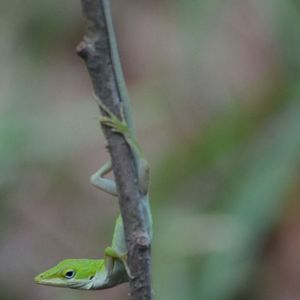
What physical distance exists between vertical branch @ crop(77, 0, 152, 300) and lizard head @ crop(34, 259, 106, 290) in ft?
0.57

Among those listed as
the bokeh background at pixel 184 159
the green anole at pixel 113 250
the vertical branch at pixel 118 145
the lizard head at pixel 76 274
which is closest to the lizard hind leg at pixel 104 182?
the green anole at pixel 113 250

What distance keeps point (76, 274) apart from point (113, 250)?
4.8 inches

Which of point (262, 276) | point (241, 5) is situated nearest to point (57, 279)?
point (262, 276)

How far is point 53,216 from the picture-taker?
12.4 feet

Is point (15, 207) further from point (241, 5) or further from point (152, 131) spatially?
point (241, 5)

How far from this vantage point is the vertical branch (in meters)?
1.19

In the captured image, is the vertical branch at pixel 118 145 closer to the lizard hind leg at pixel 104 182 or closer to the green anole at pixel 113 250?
the green anole at pixel 113 250

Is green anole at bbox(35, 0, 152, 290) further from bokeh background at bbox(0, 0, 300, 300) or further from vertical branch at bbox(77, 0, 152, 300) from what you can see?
bokeh background at bbox(0, 0, 300, 300)

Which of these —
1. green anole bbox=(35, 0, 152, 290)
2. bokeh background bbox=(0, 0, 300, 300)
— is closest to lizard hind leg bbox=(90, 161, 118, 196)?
green anole bbox=(35, 0, 152, 290)

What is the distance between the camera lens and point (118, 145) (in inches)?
52.2

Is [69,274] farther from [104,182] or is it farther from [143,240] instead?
[143,240]

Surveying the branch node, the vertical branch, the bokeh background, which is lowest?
the bokeh background

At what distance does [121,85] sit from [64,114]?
1878 millimetres

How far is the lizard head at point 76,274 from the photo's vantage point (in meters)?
1.60
